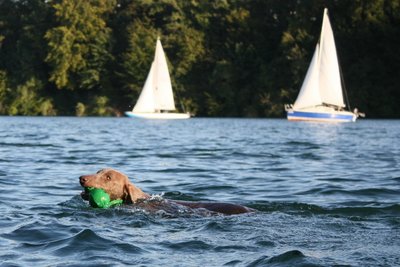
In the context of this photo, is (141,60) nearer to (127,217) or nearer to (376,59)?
(376,59)

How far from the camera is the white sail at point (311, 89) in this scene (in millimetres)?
49375

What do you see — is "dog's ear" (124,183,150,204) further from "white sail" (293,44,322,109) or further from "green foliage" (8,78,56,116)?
"green foliage" (8,78,56,116)

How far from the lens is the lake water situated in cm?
660

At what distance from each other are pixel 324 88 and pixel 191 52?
76.8 feet

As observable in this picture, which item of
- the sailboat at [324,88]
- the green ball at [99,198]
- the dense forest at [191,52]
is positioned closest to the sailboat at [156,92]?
the sailboat at [324,88]

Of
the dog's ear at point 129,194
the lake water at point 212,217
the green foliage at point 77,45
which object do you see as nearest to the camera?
the lake water at point 212,217

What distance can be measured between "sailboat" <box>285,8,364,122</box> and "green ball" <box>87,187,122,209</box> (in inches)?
1607

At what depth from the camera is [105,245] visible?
703cm

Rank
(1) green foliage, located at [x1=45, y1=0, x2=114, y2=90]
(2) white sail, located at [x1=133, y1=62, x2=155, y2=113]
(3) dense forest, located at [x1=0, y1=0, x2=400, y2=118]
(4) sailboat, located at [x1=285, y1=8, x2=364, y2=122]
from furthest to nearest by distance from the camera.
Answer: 1. (1) green foliage, located at [x1=45, y1=0, x2=114, y2=90]
2. (3) dense forest, located at [x1=0, y1=0, x2=400, y2=118]
3. (2) white sail, located at [x1=133, y1=62, x2=155, y2=113]
4. (4) sailboat, located at [x1=285, y1=8, x2=364, y2=122]

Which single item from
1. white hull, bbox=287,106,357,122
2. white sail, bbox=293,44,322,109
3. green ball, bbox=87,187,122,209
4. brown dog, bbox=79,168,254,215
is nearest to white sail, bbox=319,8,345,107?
white sail, bbox=293,44,322,109

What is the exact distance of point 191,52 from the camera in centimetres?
7050

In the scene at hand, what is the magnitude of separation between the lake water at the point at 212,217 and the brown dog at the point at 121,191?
26 cm

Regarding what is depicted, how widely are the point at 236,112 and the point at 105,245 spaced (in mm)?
60751

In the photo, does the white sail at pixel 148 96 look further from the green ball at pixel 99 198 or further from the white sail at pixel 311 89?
the green ball at pixel 99 198
